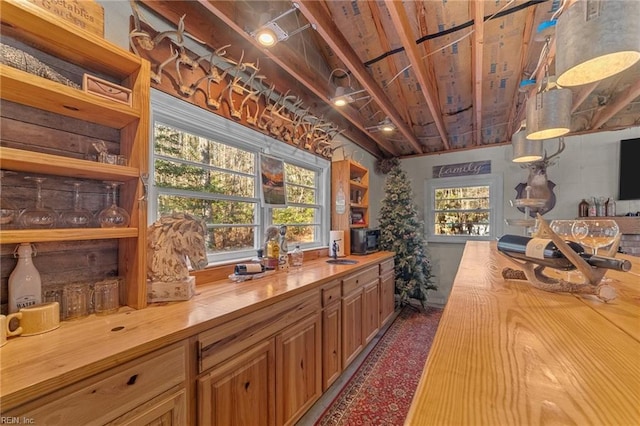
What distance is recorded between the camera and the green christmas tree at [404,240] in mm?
3977

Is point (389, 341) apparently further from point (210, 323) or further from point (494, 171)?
point (494, 171)

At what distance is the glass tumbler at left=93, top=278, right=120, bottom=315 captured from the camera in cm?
120

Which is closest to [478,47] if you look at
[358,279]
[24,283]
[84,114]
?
[358,279]

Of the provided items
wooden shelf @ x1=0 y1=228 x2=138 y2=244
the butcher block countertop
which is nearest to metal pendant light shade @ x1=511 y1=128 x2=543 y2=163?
the butcher block countertop

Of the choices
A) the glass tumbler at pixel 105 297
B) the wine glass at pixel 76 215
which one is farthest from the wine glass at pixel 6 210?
the glass tumbler at pixel 105 297

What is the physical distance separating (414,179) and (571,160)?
213cm

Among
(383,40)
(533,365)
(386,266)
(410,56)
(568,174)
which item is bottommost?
(386,266)

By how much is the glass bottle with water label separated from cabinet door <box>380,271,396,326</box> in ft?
9.37

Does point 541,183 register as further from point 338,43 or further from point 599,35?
point 599,35

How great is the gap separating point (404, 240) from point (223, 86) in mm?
3111

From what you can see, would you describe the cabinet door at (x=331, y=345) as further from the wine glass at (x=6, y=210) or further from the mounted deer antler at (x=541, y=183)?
the mounted deer antler at (x=541, y=183)

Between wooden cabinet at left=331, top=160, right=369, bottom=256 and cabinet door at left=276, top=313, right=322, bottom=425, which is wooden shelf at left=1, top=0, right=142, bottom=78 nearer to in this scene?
cabinet door at left=276, top=313, right=322, bottom=425

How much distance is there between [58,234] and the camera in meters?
1.00

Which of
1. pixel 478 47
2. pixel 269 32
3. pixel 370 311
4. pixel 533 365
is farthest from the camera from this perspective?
pixel 370 311
